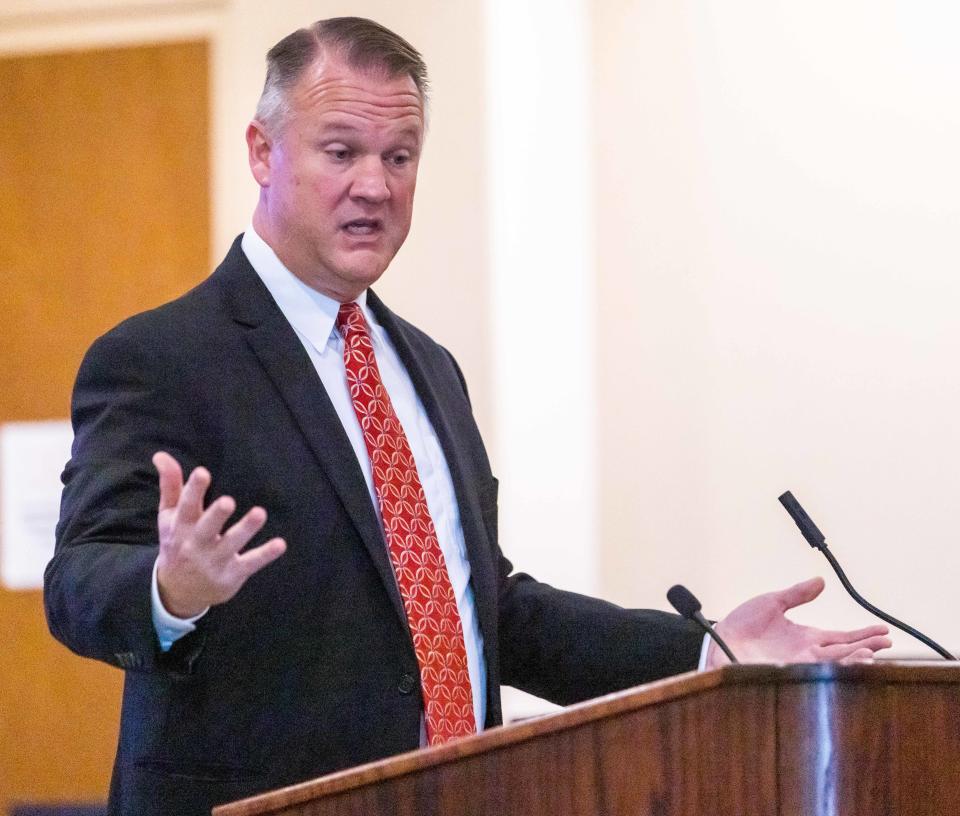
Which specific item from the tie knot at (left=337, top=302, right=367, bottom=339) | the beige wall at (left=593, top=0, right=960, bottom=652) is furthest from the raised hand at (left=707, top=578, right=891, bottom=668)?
the beige wall at (left=593, top=0, right=960, bottom=652)

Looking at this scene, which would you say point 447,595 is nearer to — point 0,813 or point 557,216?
point 557,216

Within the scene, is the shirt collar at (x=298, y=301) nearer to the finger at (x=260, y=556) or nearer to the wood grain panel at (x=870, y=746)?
the finger at (x=260, y=556)

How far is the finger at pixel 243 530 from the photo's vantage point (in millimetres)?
1313

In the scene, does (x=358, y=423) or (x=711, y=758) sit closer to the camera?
(x=711, y=758)

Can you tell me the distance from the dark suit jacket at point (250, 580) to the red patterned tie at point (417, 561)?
0.04 meters

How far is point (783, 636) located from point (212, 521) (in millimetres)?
800

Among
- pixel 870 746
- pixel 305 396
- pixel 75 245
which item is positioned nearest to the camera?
pixel 870 746

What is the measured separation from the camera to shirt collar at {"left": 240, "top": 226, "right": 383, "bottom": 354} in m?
1.97

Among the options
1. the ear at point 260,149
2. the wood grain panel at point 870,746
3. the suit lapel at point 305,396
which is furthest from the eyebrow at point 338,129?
the wood grain panel at point 870,746

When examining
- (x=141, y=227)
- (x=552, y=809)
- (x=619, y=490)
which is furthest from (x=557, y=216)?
(x=552, y=809)

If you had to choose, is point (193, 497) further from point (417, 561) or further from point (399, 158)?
point (399, 158)

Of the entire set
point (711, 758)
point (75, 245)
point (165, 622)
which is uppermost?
point (75, 245)

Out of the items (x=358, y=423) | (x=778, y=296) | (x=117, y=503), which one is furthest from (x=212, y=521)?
(x=778, y=296)

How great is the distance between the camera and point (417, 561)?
6.09 feet
